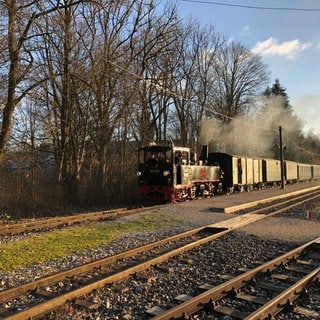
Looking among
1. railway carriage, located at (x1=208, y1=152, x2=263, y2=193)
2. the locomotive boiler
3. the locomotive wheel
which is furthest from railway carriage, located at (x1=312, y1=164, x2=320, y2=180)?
the locomotive boiler

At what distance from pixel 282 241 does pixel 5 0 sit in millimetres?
13986

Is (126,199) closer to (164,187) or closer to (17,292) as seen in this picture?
(164,187)

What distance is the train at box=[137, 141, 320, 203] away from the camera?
71.6 ft

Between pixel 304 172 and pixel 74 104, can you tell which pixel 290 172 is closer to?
pixel 304 172

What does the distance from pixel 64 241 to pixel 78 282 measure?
399 cm

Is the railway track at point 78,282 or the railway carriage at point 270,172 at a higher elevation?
the railway carriage at point 270,172

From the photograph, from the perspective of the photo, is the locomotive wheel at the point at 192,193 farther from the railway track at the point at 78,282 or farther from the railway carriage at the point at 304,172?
the railway carriage at the point at 304,172

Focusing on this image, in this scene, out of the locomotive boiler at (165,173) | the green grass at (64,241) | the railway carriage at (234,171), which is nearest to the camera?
the green grass at (64,241)

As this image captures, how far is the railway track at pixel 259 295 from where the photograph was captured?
5.68 m

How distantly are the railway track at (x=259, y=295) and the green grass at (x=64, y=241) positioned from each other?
13.3 ft

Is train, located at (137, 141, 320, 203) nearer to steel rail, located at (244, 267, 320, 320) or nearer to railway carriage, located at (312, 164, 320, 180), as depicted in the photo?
steel rail, located at (244, 267, 320, 320)

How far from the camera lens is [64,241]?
11.0 meters

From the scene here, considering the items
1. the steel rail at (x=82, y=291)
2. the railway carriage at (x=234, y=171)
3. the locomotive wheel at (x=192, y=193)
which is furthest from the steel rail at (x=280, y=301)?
the railway carriage at (x=234, y=171)

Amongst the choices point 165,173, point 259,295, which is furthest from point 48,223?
point 259,295
